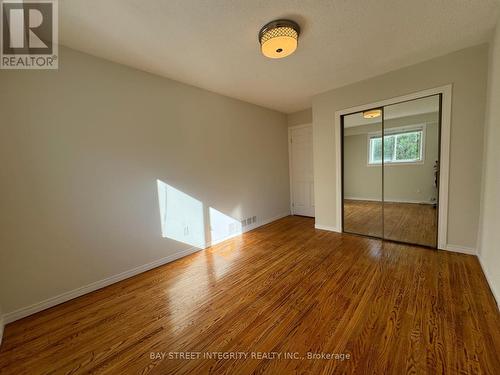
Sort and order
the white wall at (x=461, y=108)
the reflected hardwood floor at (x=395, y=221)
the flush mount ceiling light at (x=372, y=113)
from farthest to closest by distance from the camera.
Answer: the flush mount ceiling light at (x=372, y=113) < the reflected hardwood floor at (x=395, y=221) < the white wall at (x=461, y=108)

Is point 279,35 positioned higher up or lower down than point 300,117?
lower down

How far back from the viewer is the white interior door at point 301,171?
182 inches

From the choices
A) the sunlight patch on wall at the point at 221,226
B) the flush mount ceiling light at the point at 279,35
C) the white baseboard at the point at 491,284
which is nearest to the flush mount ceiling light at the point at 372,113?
the flush mount ceiling light at the point at 279,35

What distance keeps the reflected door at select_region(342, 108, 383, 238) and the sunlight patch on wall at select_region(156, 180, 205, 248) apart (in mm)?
2532

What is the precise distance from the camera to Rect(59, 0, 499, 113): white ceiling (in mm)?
1605

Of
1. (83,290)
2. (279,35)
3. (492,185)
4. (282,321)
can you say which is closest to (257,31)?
(279,35)

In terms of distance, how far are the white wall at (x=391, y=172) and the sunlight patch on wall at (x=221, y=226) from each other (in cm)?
207

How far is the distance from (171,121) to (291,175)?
3.10m

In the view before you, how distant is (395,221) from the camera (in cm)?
330

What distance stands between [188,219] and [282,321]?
189 centimetres

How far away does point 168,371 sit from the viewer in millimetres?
1262

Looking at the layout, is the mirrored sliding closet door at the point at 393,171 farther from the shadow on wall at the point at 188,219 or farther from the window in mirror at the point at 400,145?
the shadow on wall at the point at 188,219

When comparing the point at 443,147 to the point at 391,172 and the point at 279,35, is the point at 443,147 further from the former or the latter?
the point at 279,35

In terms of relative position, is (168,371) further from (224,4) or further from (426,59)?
(426,59)
